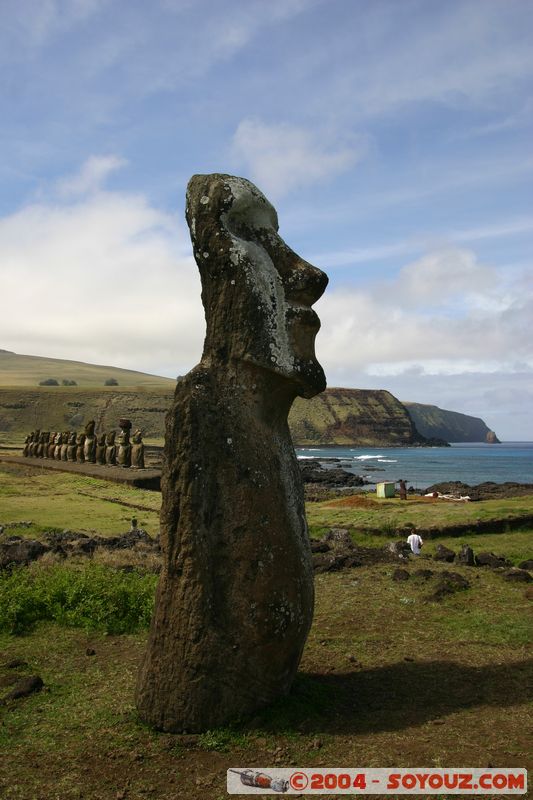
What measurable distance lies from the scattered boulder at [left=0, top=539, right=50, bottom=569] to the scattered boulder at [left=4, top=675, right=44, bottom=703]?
474cm

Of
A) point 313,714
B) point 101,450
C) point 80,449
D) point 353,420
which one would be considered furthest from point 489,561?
point 353,420

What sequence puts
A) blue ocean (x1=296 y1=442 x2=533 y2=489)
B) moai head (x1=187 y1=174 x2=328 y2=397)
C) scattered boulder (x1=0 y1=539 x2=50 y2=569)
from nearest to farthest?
moai head (x1=187 y1=174 x2=328 y2=397) → scattered boulder (x1=0 y1=539 x2=50 y2=569) → blue ocean (x1=296 y1=442 x2=533 y2=489)

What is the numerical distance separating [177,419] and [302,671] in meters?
2.84

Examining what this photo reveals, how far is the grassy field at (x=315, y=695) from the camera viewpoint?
15.5 feet

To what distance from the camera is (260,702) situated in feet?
18.0

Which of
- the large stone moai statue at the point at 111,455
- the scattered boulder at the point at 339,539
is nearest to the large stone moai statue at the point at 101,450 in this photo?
the large stone moai statue at the point at 111,455

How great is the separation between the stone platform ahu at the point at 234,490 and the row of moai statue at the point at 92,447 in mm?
22651

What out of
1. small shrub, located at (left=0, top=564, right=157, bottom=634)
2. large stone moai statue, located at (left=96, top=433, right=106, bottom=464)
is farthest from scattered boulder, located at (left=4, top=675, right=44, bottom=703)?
large stone moai statue, located at (left=96, top=433, right=106, bottom=464)

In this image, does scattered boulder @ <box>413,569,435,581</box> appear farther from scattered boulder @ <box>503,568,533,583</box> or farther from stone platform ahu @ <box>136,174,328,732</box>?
stone platform ahu @ <box>136,174,328,732</box>

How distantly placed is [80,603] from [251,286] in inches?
191

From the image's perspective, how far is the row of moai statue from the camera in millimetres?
30056

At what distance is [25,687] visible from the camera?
20.1ft

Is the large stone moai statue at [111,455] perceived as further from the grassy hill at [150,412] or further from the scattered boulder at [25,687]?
the grassy hill at [150,412]

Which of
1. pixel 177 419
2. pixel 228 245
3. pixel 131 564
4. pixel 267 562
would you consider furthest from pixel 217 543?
pixel 131 564
